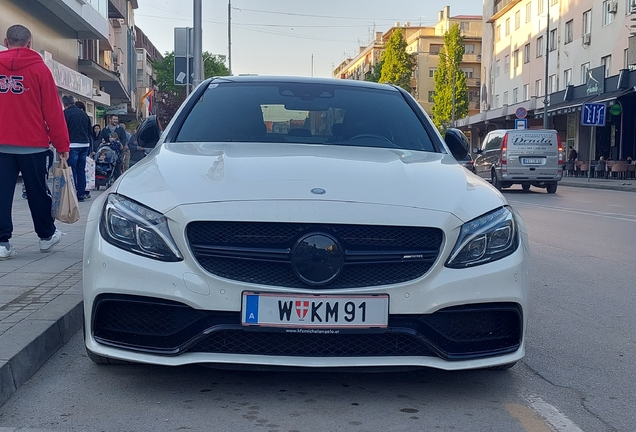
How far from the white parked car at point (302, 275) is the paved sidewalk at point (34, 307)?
50 centimetres

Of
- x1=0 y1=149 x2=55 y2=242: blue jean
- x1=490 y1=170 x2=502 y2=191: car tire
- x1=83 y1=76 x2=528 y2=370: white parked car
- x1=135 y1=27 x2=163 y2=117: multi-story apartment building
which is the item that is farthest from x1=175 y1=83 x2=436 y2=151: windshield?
x1=135 y1=27 x2=163 y2=117: multi-story apartment building

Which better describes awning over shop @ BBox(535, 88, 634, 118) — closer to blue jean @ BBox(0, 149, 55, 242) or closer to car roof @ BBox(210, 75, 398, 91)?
car roof @ BBox(210, 75, 398, 91)

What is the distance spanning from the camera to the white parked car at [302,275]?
3.29 metres

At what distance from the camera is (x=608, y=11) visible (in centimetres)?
3912

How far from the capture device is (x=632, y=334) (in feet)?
16.6

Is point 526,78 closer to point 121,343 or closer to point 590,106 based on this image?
point 590,106

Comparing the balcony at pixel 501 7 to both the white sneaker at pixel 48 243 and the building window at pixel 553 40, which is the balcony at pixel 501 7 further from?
the white sneaker at pixel 48 243

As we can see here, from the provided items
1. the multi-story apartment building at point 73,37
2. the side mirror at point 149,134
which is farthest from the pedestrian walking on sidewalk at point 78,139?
the multi-story apartment building at point 73,37

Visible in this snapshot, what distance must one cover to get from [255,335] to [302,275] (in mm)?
320

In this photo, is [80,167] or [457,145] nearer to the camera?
[457,145]

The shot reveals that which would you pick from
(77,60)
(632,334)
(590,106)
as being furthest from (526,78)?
(632,334)

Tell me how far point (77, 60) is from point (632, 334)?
3324 cm

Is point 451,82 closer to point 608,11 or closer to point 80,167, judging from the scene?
point 608,11

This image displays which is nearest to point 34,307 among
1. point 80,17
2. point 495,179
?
point 495,179
